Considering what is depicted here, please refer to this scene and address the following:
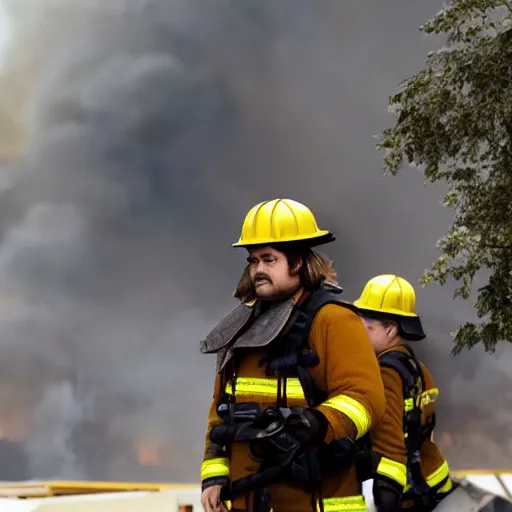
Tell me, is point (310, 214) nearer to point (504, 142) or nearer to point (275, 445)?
point (275, 445)

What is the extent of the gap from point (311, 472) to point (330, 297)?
0.68m

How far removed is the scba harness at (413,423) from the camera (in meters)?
4.04

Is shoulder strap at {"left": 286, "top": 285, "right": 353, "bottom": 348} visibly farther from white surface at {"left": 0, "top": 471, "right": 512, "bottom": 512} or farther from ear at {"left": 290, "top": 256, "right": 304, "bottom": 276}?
white surface at {"left": 0, "top": 471, "right": 512, "bottom": 512}

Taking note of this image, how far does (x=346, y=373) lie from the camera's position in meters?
2.53

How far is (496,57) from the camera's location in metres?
10.3

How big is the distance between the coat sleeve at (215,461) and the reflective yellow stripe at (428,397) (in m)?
1.73

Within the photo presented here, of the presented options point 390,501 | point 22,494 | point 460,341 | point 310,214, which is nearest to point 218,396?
point 310,214

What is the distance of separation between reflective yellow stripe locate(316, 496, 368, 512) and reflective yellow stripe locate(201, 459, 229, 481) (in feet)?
1.57

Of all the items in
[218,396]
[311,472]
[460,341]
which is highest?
[460,341]

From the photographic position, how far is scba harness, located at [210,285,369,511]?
7.94 feet

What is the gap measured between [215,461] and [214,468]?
30 mm

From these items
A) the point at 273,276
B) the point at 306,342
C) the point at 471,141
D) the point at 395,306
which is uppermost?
the point at 471,141

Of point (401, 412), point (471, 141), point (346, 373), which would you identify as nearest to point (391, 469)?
point (401, 412)

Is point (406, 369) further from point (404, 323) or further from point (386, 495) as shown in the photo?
point (386, 495)
